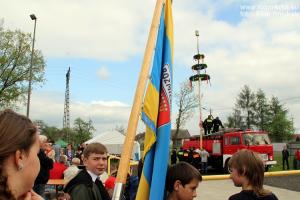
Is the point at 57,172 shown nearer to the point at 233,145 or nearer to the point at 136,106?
the point at 136,106

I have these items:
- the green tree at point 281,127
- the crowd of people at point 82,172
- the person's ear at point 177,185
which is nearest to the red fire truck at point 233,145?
the crowd of people at point 82,172

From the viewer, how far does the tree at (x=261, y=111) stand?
8619 centimetres

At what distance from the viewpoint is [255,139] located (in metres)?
20.8

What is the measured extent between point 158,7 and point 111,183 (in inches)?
125

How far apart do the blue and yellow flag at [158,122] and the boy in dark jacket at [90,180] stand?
0.36 meters

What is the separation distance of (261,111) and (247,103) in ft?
12.6

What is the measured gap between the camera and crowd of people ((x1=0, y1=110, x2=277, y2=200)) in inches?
54.1

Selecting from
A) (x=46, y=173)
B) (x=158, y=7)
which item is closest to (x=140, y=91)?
(x=158, y=7)

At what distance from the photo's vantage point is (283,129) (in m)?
79.1

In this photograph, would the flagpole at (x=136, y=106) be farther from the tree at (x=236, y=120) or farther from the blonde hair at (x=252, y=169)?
the tree at (x=236, y=120)

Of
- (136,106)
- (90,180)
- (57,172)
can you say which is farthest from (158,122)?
(57,172)

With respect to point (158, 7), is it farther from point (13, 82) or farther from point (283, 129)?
point (283, 129)

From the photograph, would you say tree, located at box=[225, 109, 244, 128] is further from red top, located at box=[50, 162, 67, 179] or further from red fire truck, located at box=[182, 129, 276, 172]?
red top, located at box=[50, 162, 67, 179]

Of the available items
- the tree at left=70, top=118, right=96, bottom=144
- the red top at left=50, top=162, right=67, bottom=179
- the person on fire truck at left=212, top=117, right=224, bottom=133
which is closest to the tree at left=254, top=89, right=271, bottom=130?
the tree at left=70, top=118, right=96, bottom=144
